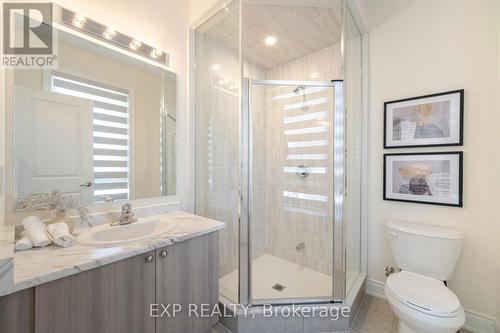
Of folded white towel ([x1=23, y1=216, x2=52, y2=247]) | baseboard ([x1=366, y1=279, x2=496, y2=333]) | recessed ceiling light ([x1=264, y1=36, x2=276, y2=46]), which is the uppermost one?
recessed ceiling light ([x1=264, y1=36, x2=276, y2=46])

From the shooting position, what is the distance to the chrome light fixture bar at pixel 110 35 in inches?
50.0

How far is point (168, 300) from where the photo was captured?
1.15 metres

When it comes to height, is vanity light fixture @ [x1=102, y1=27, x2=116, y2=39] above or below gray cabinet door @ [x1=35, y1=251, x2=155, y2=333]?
above

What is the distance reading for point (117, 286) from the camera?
3.14 ft

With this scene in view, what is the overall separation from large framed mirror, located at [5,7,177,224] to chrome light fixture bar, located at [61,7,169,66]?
44 mm

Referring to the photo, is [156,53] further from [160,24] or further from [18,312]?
[18,312]

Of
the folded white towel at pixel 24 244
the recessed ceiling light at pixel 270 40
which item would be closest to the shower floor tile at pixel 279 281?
the folded white towel at pixel 24 244

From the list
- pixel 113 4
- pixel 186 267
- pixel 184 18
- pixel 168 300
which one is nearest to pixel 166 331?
pixel 168 300

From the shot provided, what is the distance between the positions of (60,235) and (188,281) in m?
0.67

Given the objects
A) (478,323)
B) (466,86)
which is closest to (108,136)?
(466,86)

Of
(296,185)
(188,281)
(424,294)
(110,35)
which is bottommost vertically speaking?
(424,294)

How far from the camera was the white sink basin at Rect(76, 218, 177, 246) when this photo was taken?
1.12m

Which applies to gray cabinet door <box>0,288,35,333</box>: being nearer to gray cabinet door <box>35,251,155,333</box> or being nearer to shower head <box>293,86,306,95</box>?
gray cabinet door <box>35,251,155,333</box>

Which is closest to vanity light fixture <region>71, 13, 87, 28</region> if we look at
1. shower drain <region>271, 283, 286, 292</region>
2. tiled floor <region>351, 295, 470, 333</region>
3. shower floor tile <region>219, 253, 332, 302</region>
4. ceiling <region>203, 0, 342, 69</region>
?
ceiling <region>203, 0, 342, 69</region>
